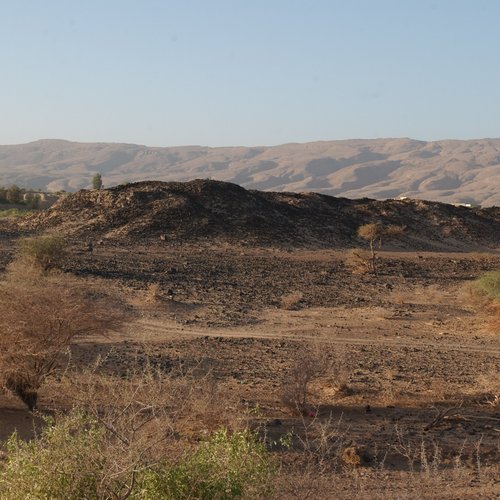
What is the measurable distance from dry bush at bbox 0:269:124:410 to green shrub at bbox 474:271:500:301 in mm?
12800

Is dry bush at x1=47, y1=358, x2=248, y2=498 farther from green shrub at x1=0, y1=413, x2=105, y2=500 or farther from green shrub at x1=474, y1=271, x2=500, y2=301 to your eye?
green shrub at x1=474, y1=271, x2=500, y2=301

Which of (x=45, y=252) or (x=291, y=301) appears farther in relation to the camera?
(x=45, y=252)

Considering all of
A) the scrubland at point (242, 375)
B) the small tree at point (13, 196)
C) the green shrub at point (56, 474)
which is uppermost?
the small tree at point (13, 196)

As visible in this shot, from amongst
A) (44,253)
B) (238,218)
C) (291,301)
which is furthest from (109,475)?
(238,218)

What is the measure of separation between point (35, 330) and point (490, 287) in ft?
46.1

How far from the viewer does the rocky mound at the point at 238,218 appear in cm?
3353

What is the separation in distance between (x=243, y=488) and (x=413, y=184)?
153539mm

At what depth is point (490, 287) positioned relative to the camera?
20500 mm

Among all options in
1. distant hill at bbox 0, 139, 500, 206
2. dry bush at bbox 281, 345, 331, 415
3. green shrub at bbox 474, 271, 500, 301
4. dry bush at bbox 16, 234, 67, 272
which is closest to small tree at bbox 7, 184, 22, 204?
dry bush at bbox 16, 234, 67, 272

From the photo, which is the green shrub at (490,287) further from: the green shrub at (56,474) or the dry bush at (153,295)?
the green shrub at (56,474)

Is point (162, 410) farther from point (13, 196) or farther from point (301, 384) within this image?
point (13, 196)

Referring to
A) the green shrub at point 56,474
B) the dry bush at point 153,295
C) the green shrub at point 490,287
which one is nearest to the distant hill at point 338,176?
the green shrub at point 490,287

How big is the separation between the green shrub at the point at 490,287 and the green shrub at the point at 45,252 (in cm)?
1339

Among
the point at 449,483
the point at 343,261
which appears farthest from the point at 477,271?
the point at 449,483
